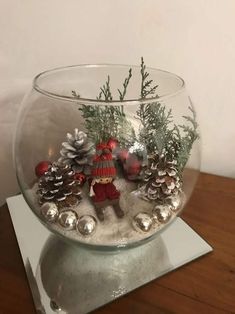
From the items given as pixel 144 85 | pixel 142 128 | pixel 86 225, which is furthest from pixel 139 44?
pixel 86 225

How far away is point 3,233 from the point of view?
56 cm

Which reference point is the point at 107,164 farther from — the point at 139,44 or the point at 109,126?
the point at 139,44

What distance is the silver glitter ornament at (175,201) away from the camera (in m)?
0.49

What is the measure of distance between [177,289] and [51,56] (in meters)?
0.50

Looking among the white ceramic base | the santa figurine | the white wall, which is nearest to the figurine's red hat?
the santa figurine

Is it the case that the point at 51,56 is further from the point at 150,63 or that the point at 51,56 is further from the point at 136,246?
the point at 136,246

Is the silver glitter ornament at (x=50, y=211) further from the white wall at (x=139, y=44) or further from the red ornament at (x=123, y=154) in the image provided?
the white wall at (x=139, y=44)

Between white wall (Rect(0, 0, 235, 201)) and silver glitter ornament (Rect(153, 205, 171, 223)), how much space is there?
0.29 m

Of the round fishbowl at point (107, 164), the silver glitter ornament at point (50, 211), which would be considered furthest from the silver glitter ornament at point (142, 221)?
the silver glitter ornament at point (50, 211)

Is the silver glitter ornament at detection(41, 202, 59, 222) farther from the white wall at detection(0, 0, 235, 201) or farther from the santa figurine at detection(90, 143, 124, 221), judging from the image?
the white wall at detection(0, 0, 235, 201)

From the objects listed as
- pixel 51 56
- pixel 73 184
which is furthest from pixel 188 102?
pixel 51 56

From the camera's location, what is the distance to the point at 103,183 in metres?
0.45

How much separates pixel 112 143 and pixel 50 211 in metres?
0.12

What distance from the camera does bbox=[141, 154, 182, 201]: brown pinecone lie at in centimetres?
46
